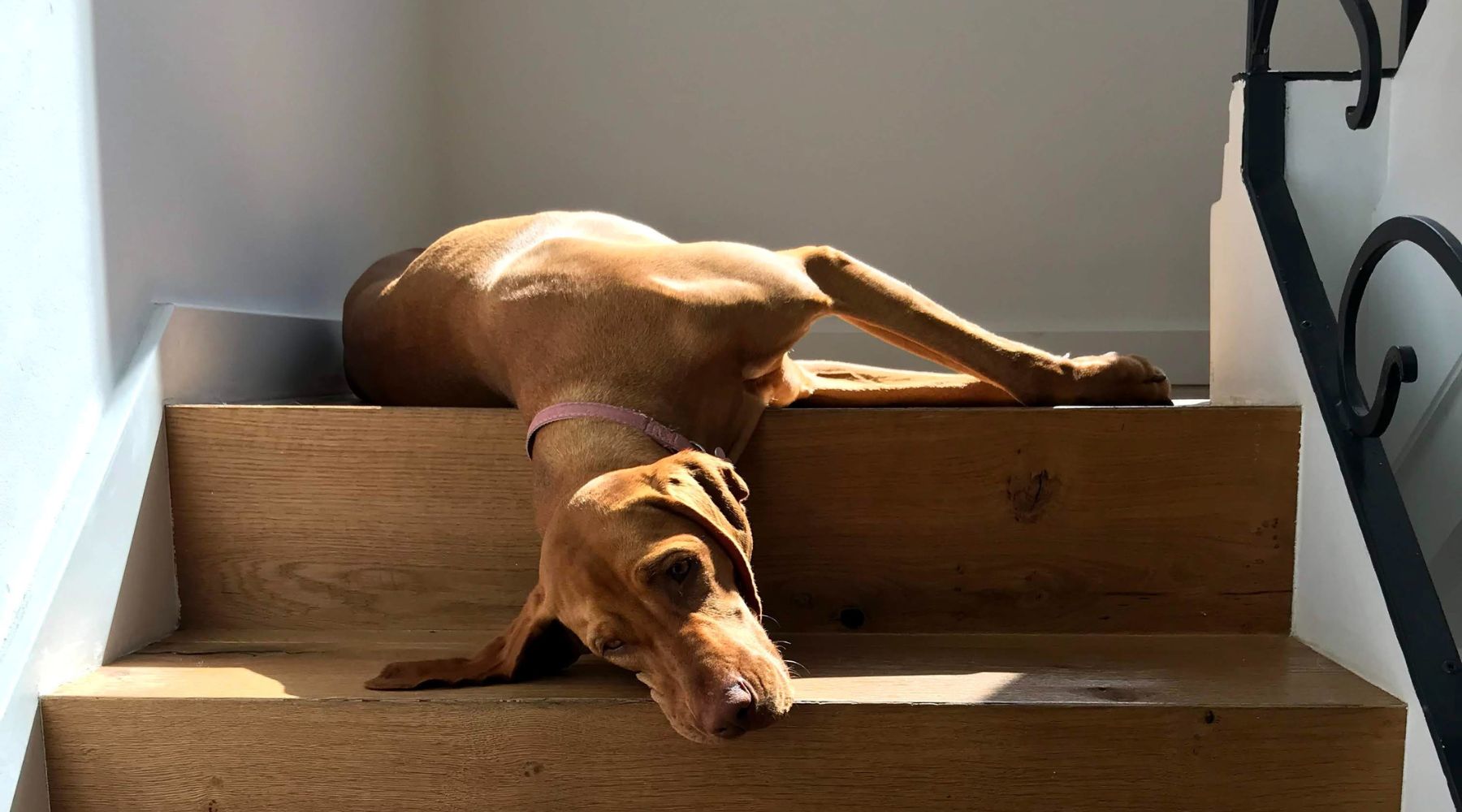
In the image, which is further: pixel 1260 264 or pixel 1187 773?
pixel 1260 264

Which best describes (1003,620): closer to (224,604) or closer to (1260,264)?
(1260,264)

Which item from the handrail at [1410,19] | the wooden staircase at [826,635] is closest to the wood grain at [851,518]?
the wooden staircase at [826,635]

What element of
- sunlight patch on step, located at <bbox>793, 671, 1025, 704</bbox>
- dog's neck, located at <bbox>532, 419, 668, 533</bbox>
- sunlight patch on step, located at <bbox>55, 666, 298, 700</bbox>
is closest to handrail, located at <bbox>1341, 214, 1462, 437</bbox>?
sunlight patch on step, located at <bbox>793, 671, 1025, 704</bbox>

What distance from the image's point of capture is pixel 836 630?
5.80ft

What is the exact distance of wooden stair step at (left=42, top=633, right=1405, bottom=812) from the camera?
138cm

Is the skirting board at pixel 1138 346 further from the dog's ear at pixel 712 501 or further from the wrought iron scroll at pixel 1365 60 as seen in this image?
the dog's ear at pixel 712 501

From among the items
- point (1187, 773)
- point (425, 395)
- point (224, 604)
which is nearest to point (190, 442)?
point (224, 604)

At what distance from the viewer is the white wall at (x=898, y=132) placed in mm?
3438

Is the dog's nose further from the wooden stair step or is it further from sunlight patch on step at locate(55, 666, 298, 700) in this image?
sunlight patch on step at locate(55, 666, 298, 700)

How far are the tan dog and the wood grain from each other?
153mm

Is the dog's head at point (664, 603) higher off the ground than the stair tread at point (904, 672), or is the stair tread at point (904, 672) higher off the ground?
the dog's head at point (664, 603)

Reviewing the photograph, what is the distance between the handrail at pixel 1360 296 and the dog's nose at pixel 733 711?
2.75 feet

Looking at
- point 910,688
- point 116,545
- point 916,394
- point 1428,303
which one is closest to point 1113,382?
point 916,394

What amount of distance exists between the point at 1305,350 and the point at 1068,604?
0.52m
